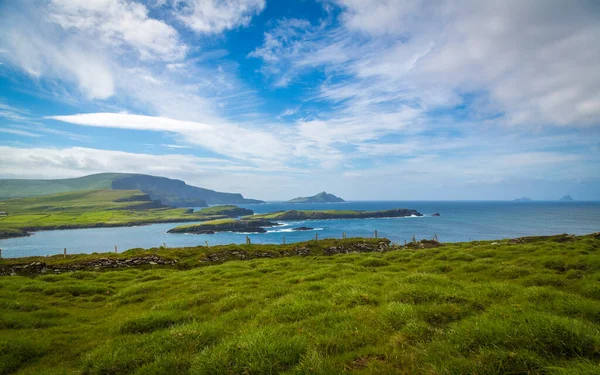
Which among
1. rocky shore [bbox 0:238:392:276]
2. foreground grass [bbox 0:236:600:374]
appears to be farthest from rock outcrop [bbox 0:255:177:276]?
foreground grass [bbox 0:236:600:374]

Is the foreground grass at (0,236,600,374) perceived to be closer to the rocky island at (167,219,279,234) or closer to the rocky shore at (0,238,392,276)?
the rocky shore at (0,238,392,276)

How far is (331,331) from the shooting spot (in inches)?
311

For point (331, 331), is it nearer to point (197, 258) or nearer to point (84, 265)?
point (197, 258)

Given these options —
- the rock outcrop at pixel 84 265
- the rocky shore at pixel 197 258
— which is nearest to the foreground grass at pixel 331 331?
the rock outcrop at pixel 84 265

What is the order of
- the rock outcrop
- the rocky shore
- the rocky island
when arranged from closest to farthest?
the rock outcrop
the rocky shore
the rocky island

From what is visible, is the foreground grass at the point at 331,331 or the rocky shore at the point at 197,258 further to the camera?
the rocky shore at the point at 197,258

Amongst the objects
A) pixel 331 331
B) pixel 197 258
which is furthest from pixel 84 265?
pixel 331 331

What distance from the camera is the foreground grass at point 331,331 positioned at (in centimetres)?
566

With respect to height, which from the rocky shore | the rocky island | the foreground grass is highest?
the foreground grass

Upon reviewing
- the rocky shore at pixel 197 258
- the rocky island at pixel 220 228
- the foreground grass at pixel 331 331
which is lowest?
the rocky island at pixel 220 228

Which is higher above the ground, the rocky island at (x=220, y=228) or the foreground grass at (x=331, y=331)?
the foreground grass at (x=331, y=331)

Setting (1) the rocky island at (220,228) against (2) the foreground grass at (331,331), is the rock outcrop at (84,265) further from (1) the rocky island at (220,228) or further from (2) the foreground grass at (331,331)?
(1) the rocky island at (220,228)

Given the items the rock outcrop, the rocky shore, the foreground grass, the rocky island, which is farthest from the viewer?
the rocky island

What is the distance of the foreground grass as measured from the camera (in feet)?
18.6
